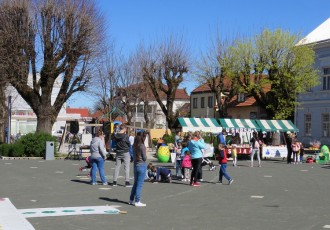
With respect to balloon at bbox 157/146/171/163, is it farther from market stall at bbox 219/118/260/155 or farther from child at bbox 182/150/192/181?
child at bbox 182/150/192/181

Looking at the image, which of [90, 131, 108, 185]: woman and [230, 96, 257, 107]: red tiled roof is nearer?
[90, 131, 108, 185]: woman

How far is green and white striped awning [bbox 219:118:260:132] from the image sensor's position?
1265 inches

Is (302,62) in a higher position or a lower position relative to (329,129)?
higher

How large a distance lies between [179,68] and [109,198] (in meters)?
32.4

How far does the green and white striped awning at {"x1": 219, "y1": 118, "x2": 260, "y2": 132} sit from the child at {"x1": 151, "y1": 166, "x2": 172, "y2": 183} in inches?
641

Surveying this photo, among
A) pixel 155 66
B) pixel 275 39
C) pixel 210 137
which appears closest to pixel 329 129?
pixel 275 39

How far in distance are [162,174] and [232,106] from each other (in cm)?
4209

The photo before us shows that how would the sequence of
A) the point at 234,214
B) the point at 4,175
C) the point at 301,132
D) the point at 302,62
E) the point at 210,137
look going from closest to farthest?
the point at 234,214, the point at 4,175, the point at 210,137, the point at 302,62, the point at 301,132

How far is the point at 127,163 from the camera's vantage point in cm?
1470

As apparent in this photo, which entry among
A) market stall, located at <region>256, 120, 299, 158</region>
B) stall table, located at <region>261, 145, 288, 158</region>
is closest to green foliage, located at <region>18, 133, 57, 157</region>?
stall table, located at <region>261, 145, 288, 158</region>

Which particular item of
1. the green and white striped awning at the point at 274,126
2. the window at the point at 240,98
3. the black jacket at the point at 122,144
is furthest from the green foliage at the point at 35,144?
the window at the point at 240,98

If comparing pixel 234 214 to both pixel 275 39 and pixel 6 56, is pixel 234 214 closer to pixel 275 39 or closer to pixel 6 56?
pixel 6 56

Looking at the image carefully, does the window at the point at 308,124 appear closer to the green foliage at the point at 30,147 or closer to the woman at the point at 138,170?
the green foliage at the point at 30,147

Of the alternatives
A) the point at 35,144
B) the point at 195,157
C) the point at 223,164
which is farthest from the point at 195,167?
the point at 35,144
